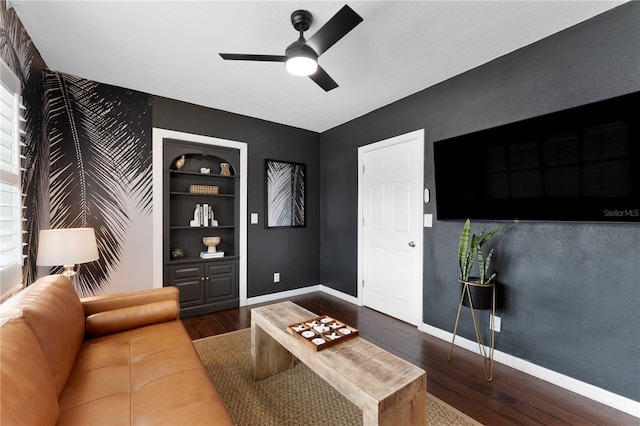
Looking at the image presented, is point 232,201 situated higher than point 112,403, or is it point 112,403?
point 232,201

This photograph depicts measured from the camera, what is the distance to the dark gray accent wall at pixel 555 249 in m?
1.81

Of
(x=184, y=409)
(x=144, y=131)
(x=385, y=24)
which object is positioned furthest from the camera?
(x=144, y=131)

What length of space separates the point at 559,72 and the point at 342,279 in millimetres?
3178

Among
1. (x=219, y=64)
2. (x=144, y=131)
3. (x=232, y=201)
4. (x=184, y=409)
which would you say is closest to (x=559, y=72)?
(x=219, y=64)

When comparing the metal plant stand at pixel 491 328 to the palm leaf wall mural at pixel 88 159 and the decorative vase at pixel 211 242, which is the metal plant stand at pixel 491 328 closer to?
the decorative vase at pixel 211 242

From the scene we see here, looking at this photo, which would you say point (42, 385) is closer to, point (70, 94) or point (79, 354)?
point (79, 354)

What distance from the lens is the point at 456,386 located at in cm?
206

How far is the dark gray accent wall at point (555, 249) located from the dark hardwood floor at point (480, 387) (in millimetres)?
174

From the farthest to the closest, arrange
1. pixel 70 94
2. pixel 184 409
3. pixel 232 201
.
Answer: pixel 232 201, pixel 70 94, pixel 184 409

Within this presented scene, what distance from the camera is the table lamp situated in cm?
209

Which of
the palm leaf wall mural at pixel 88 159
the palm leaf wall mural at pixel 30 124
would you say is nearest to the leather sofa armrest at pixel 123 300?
the palm leaf wall mural at pixel 30 124

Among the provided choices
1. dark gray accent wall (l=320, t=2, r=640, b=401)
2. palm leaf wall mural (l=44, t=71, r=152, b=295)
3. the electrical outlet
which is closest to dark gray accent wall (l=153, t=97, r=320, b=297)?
palm leaf wall mural (l=44, t=71, r=152, b=295)

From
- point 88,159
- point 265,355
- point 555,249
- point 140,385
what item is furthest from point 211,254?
point 555,249

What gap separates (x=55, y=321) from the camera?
4.42 feet
